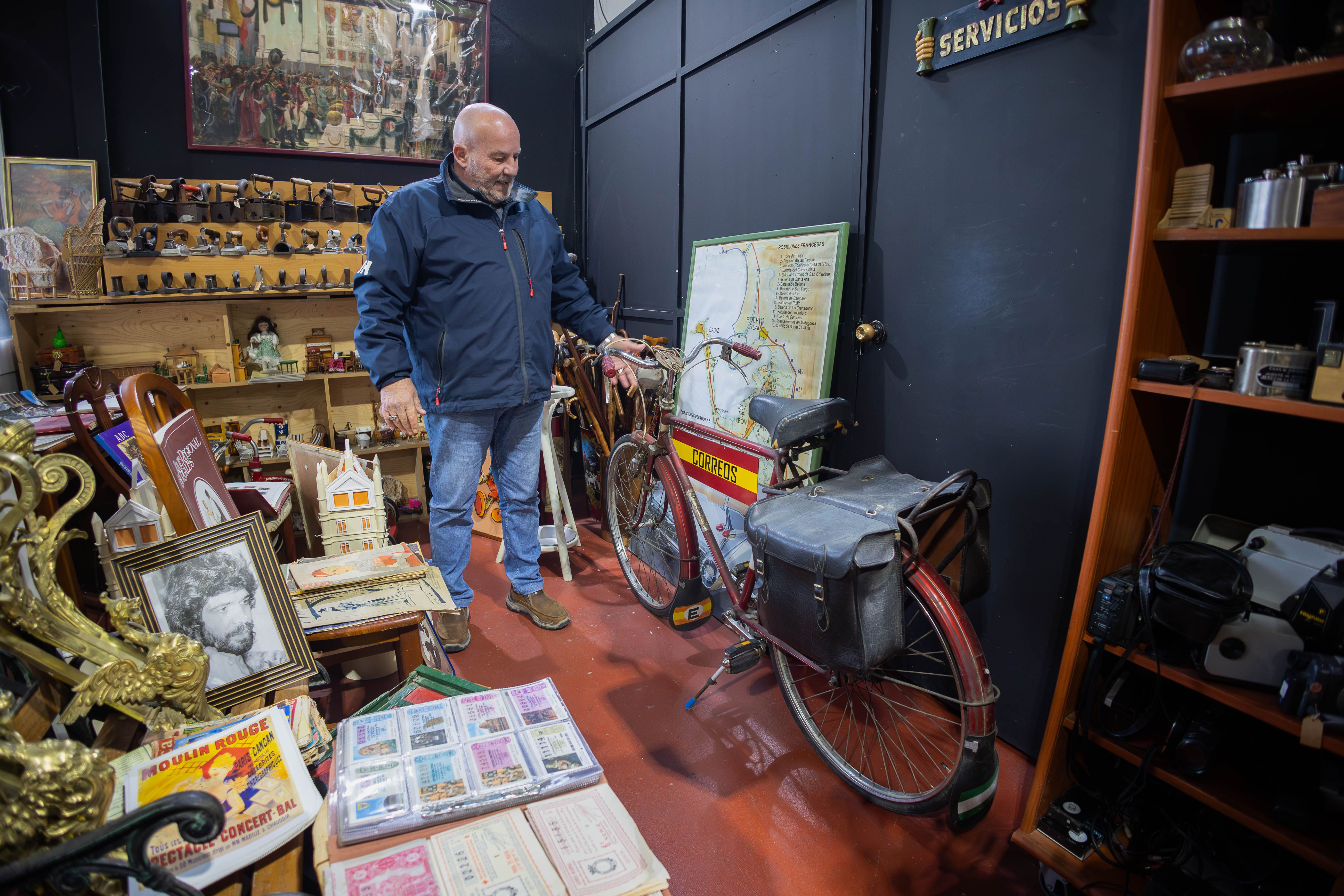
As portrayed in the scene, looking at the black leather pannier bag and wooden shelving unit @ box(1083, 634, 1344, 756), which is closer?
wooden shelving unit @ box(1083, 634, 1344, 756)

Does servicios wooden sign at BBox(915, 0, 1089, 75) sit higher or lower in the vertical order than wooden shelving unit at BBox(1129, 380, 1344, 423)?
higher

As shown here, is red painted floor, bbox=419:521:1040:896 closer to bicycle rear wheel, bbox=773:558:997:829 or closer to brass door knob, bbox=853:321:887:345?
bicycle rear wheel, bbox=773:558:997:829

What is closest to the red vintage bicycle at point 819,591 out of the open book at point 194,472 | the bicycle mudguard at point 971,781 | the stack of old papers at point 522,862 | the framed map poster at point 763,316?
the bicycle mudguard at point 971,781

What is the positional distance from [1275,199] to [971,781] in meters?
1.34

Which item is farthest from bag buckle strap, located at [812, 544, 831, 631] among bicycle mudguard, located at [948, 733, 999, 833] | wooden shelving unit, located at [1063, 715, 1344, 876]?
wooden shelving unit, located at [1063, 715, 1344, 876]

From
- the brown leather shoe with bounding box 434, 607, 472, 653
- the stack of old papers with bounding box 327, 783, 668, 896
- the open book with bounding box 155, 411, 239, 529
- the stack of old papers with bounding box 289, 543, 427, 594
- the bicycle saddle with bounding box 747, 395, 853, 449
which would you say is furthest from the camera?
the brown leather shoe with bounding box 434, 607, 472, 653

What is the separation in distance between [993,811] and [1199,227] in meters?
1.54

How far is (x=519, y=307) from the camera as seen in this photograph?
2488 mm

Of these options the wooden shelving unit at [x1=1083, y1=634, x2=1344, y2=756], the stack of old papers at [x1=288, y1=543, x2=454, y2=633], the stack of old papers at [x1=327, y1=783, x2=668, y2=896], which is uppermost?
the stack of old papers at [x1=288, y1=543, x2=454, y2=633]

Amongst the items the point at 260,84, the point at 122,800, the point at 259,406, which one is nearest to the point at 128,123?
the point at 260,84

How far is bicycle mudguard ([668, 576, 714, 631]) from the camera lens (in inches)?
102

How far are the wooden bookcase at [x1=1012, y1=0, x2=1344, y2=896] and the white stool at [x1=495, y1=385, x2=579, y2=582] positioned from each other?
7.02 ft

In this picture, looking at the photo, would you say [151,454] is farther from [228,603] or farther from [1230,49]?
[1230,49]

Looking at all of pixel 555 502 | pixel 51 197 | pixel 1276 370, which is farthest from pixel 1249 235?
pixel 51 197
